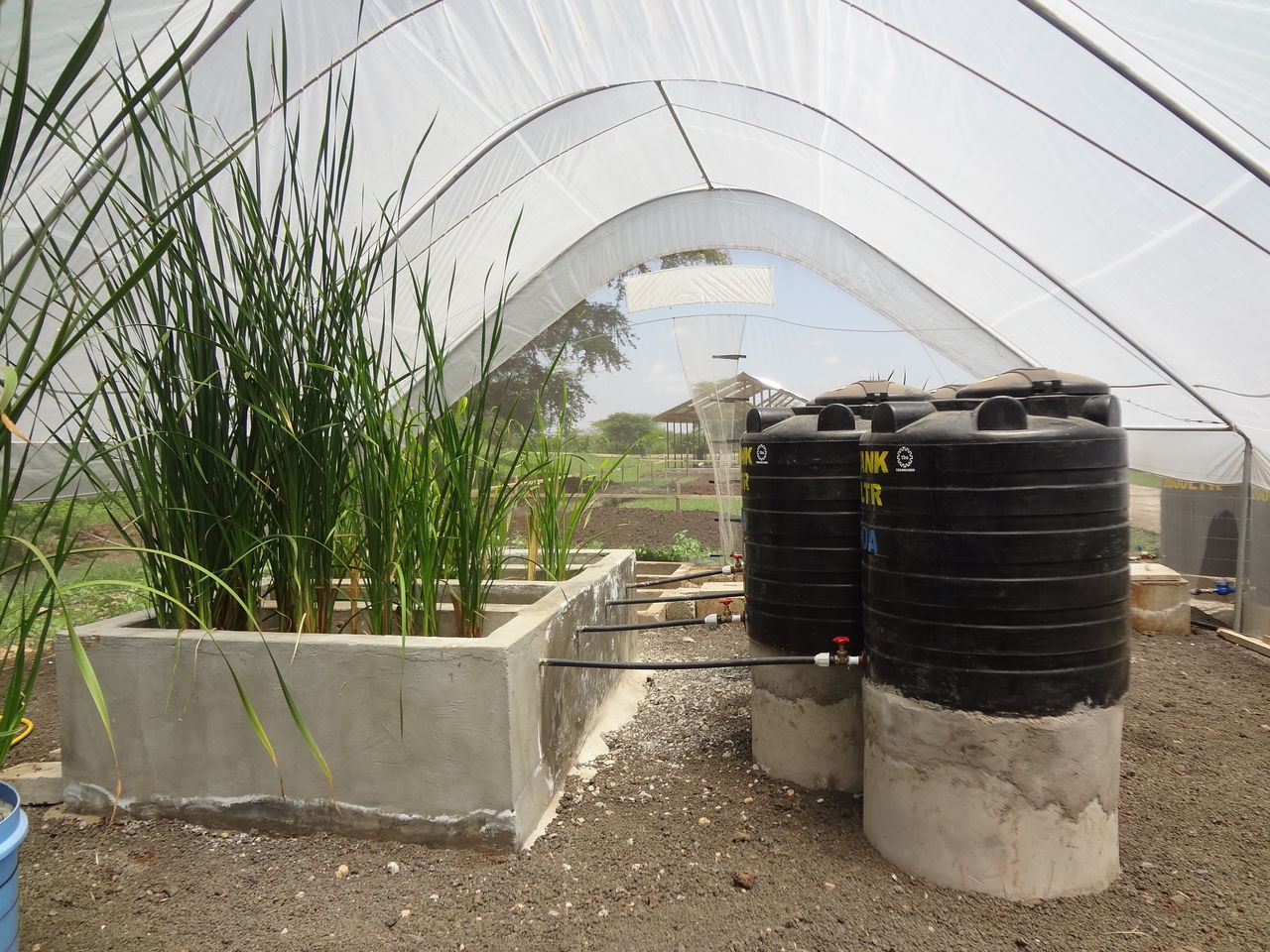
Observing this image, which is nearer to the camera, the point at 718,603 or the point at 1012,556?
the point at 1012,556

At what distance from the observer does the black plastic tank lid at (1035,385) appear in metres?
1.91

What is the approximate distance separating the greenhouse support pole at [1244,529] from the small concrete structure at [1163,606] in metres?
0.26

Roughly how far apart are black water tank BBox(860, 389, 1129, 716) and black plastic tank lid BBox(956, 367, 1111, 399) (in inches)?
5.4

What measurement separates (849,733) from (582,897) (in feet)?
2.91

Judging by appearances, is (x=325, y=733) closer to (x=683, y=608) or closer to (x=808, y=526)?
(x=808, y=526)

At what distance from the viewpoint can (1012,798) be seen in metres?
1.72

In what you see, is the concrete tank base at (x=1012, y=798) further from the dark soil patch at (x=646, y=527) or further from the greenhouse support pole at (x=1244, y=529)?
the dark soil patch at (x=646, y=527)

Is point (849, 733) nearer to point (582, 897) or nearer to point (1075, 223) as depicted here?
point (582, 897)

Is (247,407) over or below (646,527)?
over

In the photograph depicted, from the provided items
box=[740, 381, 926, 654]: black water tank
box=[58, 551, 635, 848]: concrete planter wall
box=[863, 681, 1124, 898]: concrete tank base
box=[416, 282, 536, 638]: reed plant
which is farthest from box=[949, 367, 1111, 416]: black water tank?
box=[58, 551, 635, 848]: concrete planter wall

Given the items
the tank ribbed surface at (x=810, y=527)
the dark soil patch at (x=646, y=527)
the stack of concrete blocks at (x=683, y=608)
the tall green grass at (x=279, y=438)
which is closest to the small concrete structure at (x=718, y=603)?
the stack of concrete blocks at (x=683, y=608)

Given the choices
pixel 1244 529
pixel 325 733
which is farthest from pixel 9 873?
pixel 1244 529

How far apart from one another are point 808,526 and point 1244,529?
3085mm

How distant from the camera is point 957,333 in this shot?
6145 millimetres
